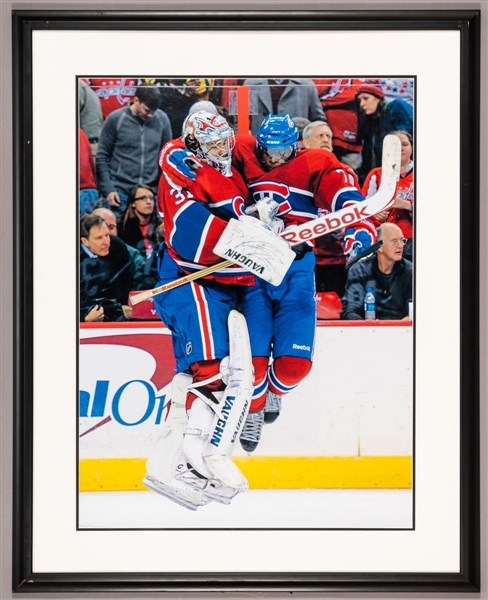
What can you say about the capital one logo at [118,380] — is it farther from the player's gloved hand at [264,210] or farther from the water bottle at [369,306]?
the water bottle at [369,306]

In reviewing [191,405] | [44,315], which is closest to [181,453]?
[191,405]

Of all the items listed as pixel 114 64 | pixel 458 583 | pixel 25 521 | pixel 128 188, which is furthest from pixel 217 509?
pixel 114 64

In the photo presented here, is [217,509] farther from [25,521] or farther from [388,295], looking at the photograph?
[388,295]

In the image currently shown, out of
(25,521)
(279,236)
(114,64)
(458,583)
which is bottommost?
(458,583)

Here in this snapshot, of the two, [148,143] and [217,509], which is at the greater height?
[148,143]

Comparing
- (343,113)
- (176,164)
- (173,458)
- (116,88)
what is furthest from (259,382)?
(116,88)

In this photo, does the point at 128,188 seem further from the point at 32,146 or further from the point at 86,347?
the point at 86,347

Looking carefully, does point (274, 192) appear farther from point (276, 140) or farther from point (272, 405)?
point (272, 405)
